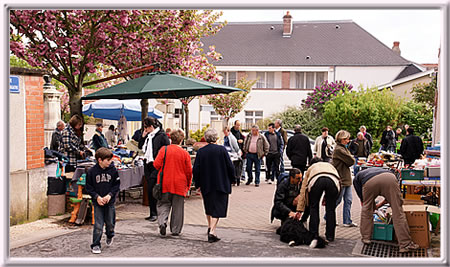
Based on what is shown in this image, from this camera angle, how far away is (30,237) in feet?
26.9

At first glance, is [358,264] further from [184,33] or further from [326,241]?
[184,33]

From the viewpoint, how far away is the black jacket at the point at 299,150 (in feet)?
44.3

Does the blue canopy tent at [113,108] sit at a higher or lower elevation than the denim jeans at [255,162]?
higher

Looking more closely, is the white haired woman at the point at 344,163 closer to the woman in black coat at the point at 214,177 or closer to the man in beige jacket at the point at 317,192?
the man in beige jacket at the point at 317,192

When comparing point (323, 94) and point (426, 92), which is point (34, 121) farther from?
point (323, 94)

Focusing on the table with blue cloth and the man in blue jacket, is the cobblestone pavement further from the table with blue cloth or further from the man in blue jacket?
the man in blue jacket

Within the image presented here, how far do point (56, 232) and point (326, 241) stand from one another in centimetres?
445

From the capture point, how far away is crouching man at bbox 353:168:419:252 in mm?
7684

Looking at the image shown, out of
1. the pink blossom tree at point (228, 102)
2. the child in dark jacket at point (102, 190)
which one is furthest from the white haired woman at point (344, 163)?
the pink blossom tree at point (228, 102)

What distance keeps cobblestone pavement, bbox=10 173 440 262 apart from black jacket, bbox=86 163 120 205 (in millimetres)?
849

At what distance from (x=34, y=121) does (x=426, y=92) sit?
2502cm

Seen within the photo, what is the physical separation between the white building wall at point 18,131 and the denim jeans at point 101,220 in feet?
7.53

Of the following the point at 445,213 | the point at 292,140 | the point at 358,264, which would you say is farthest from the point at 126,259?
the point at 292,140

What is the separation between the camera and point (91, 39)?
11.9 m
